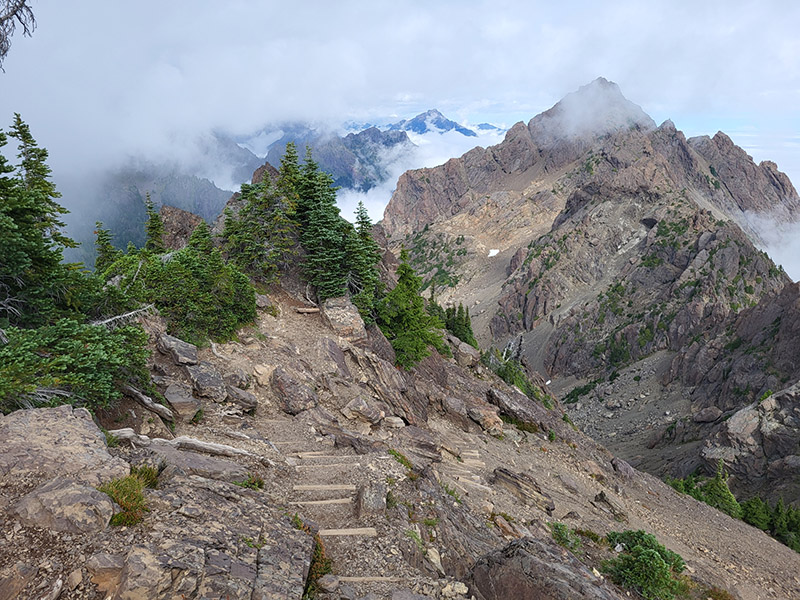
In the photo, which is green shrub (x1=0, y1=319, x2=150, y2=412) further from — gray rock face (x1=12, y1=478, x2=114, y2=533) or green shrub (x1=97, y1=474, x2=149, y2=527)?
green shrub (x1=97, y1=474, x2=149, y2=527)

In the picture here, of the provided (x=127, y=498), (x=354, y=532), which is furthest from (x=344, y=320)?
(x=127, y=498)

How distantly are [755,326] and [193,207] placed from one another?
135 meters

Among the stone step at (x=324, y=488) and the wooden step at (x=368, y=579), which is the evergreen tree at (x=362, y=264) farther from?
the wooden step at (x=368, y=579)

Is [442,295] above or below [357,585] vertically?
above

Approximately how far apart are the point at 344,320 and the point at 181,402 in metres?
12.2

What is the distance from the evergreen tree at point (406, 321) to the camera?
29.8m

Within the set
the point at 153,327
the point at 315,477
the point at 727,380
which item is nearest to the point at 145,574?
the point at 315,477

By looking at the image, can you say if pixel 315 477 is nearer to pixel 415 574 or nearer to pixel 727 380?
pixel 415 574

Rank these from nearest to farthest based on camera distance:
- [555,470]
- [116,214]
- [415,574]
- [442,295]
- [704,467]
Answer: [415,574] < [555,470] < [704,467] < [116,214] < [442,295]

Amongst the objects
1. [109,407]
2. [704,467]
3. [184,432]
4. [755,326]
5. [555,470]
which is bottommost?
[704,467]

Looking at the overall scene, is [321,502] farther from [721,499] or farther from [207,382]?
[721,499]

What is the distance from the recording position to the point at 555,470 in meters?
27.9

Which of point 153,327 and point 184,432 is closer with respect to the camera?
point 184,432

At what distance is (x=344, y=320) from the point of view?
25.8 m
